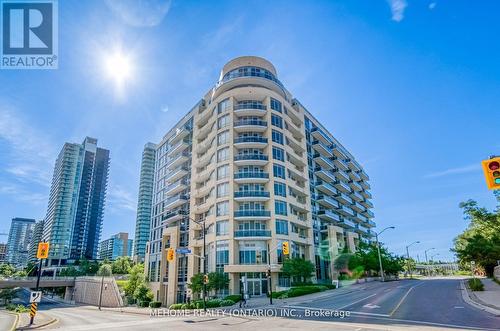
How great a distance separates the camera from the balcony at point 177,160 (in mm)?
62875

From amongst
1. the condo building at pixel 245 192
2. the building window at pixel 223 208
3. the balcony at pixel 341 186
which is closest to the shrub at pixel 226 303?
the condo building at pixel 245 192

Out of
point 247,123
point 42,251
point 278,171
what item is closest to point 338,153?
point 278,171

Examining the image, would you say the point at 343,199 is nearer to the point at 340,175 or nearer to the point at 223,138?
the point at 340,175

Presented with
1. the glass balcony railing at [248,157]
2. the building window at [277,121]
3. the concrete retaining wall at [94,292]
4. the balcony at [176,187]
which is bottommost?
the concrete retaining wall at [94,292]

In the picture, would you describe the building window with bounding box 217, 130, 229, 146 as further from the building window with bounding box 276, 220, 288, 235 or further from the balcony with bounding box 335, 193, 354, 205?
the balcony with bounding box 335, 193, 354, 205

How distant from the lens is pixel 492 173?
9.95 meters

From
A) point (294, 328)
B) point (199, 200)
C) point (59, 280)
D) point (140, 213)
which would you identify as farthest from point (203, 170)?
point (140, 213)

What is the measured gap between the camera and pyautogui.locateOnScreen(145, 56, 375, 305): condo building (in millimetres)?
44656

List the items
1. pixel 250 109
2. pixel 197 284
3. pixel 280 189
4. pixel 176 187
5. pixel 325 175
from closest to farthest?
pixel 197 284
pixel 280 189
pixel 250 109
pixel 176 187
pixel 325 175

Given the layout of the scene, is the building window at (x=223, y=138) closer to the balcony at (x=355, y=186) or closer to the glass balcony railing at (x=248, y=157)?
the glass balcony railing at (x=248, y=157)

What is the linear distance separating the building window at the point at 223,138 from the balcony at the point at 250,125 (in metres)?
2.14

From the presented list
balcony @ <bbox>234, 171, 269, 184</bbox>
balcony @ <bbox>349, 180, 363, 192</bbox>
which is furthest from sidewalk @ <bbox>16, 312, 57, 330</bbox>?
balcony @ <bbox>349, 180, 363, 192</bbox>

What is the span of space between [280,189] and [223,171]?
9.81m

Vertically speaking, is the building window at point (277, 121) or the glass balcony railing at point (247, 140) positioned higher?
the building window at point (277, 121)
